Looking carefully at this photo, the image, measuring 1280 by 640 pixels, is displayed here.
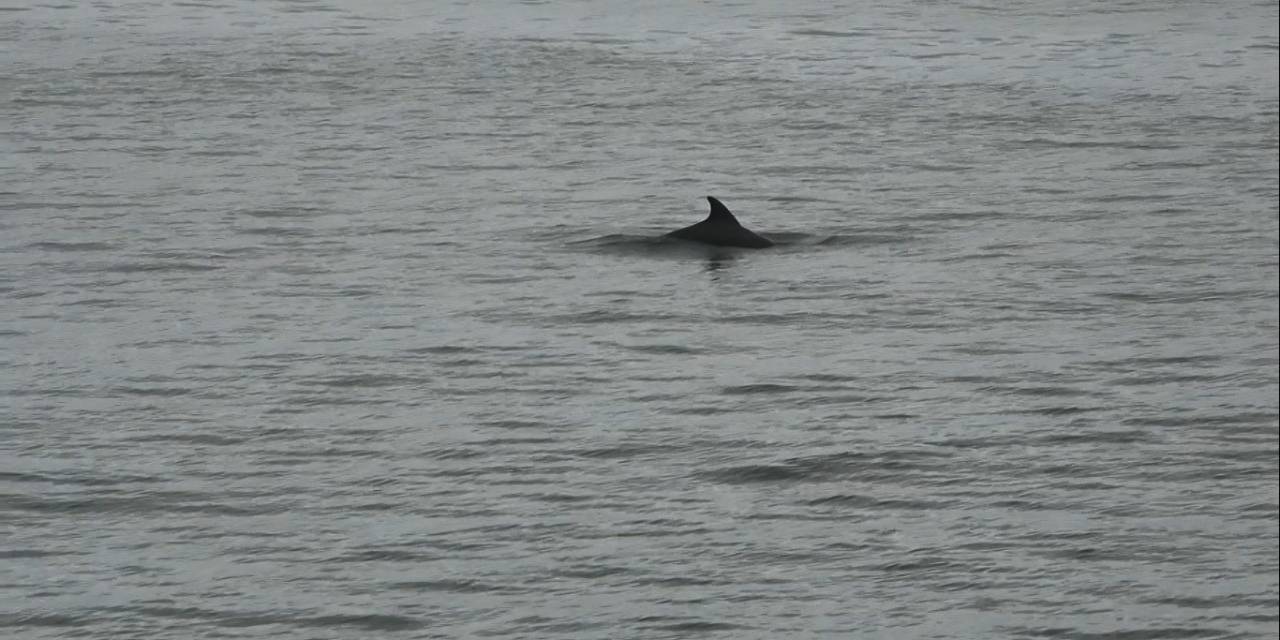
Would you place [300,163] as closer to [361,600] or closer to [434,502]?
[434,502]

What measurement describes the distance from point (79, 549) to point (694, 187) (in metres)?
16.3

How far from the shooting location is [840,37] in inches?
1773

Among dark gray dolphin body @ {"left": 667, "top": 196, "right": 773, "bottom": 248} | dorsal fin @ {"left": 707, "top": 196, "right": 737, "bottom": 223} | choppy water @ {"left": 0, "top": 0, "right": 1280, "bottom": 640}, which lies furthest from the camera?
dark gray dolphin body @ {"left": 667, "top": 196, "right": 773, "bottom": 248}

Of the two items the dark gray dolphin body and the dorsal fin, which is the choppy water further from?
the dorsal fin

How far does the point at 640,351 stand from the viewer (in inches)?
830

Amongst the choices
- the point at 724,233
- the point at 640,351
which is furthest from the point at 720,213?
the point at 640,351

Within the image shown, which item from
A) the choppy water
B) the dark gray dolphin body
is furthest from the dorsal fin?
the choppy water

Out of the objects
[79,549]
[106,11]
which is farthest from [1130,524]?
[106,11]

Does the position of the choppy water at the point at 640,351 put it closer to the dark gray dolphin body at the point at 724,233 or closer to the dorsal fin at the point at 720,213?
the dark gray dolphin body at the point at 724,233

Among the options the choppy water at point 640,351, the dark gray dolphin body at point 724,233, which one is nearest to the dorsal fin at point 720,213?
the dark gray dolphin body at point 724,233

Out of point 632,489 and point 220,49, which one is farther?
point 220,49

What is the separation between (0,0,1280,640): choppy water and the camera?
14.4 metres

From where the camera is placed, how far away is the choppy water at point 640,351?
1441 cm

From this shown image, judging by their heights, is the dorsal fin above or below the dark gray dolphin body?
above
